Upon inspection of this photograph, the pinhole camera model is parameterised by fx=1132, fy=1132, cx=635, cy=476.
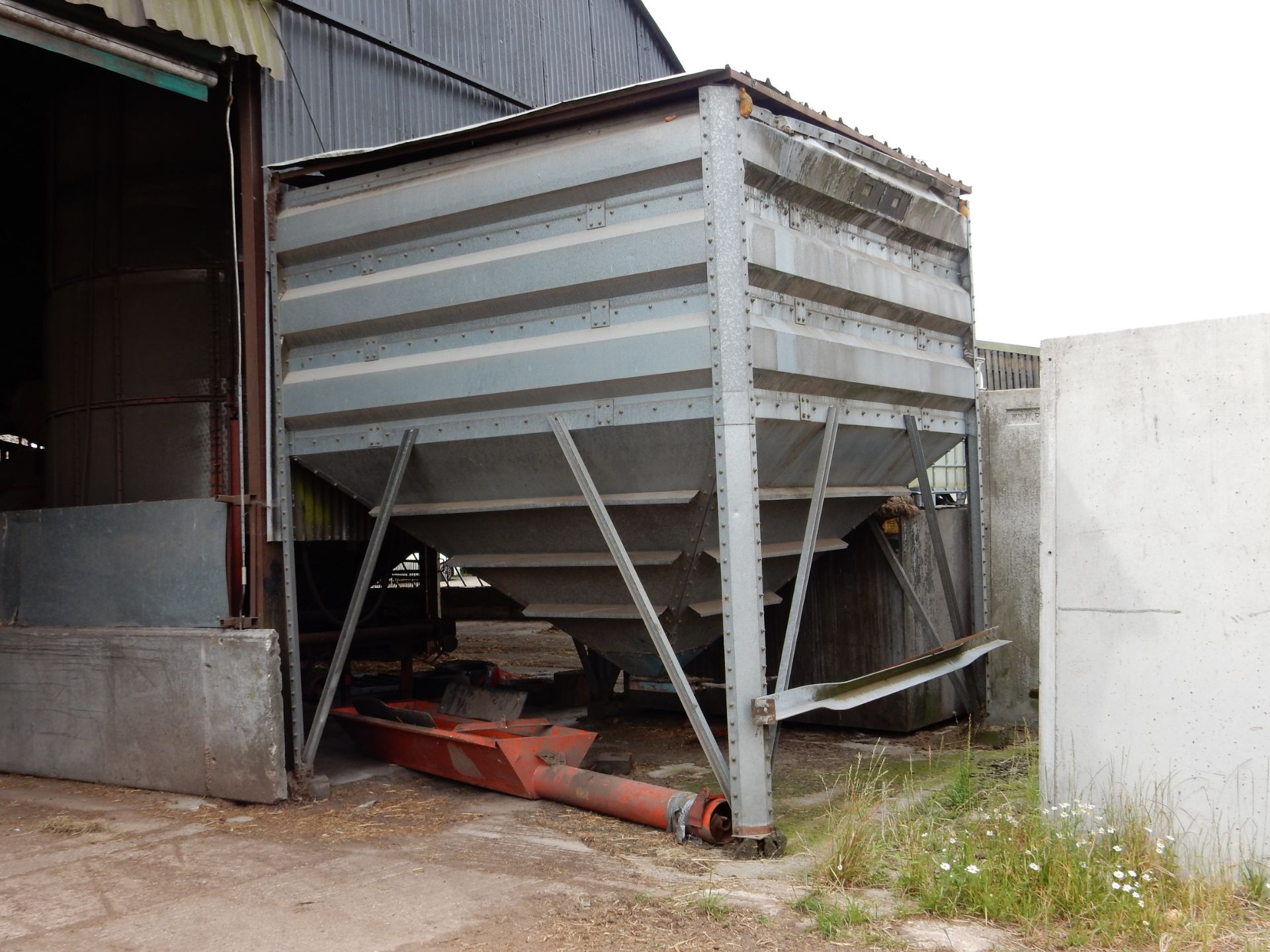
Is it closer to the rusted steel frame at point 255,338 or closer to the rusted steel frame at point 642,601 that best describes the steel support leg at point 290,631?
the rusted steel frame at point 255,338

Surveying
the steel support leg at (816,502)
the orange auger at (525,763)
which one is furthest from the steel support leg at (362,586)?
the steel support leg at (816,502)

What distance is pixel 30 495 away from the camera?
12.4m

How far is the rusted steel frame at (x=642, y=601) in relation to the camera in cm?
553

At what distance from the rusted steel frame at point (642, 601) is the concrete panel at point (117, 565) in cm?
232

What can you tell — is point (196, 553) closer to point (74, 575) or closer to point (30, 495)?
point (74, 575)

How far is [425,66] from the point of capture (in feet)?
29.0

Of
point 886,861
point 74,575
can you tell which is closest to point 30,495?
point 74,575

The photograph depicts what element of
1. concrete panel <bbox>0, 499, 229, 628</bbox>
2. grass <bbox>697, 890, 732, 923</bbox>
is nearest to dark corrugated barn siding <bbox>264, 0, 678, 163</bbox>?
concrete panel <bbox>0, 499, 229, 628</bbox>

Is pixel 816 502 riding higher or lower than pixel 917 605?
higher

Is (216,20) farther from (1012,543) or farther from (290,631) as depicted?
(1012,543)

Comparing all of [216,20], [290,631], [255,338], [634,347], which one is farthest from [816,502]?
[216,20]

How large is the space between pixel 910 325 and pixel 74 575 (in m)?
5.72

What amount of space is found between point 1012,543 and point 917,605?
42.3 inches

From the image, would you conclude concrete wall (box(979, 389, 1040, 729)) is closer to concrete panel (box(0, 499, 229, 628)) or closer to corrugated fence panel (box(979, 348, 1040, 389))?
concrete panel (box(0, 499, 229, 628))
